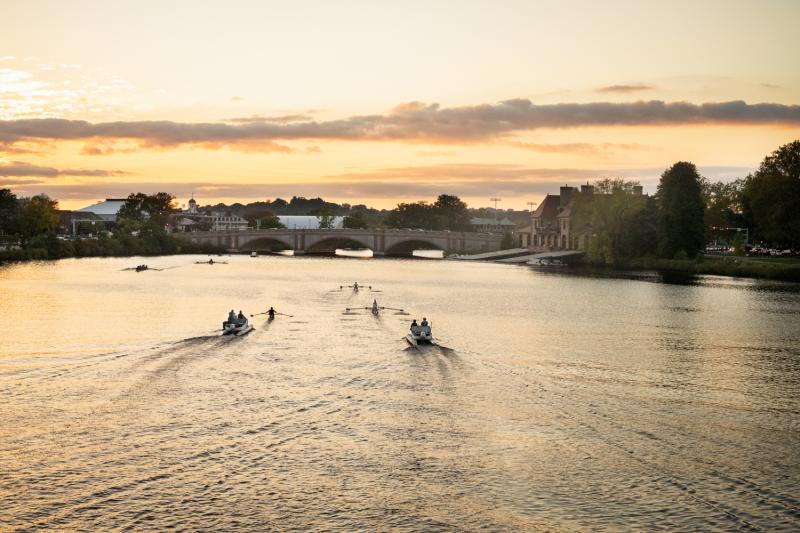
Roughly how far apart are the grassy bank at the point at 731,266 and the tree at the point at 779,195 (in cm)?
545

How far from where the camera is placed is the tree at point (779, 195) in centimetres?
12741

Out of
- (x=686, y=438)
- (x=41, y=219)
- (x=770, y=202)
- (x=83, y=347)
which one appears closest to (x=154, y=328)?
(x=83, y=347)

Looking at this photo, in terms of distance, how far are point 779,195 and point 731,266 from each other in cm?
1438

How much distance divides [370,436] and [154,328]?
111 feet

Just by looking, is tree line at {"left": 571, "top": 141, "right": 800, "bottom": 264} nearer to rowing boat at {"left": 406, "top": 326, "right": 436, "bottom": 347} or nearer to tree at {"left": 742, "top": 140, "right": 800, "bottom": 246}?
tree at {"left": 742, "top": 140, "right": 800, "bottom": 246}

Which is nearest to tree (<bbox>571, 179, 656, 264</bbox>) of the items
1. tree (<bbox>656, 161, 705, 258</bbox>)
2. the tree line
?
the tree line

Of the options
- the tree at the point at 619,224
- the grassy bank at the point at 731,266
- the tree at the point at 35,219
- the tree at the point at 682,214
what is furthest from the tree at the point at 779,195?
the tree at the point at 35,219

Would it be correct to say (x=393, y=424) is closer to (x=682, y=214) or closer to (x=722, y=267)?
(x=722, y=267)

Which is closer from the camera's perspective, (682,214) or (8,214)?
(682,214)

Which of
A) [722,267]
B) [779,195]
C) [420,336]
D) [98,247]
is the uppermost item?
[779,195]

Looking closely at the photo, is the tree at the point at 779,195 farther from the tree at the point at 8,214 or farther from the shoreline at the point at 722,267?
the tree at the point at 8,214

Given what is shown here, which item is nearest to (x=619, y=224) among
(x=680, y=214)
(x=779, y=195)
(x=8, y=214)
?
(x=680, y=214)

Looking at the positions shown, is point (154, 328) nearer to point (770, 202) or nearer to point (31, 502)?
point (31, 502)

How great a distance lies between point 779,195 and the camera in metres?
129
